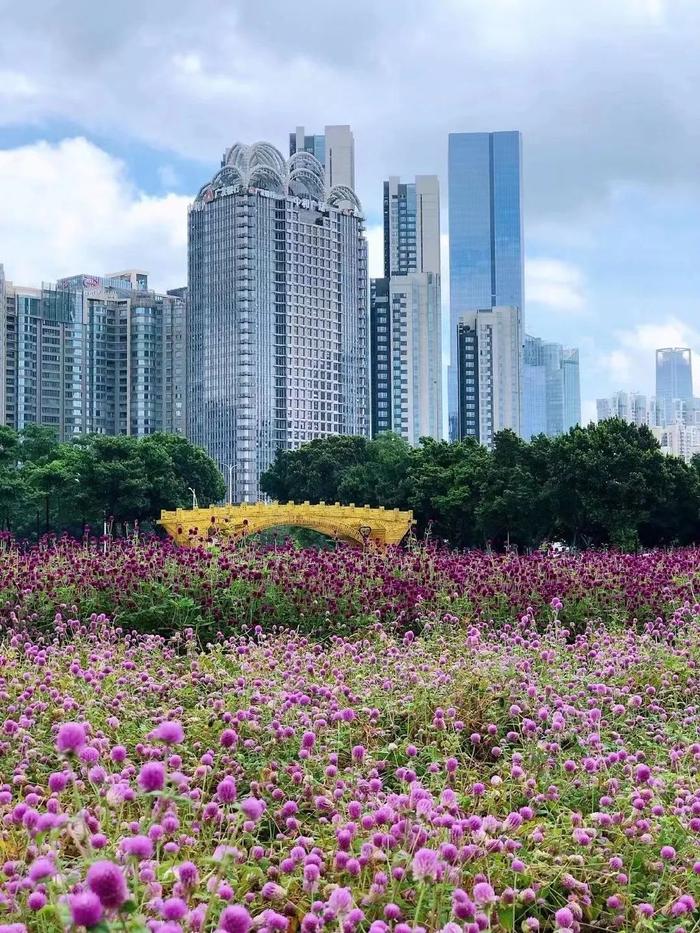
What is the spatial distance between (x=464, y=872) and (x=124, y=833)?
99cm

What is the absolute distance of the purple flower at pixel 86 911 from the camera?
169 centimetres

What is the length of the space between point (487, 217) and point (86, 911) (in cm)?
18546

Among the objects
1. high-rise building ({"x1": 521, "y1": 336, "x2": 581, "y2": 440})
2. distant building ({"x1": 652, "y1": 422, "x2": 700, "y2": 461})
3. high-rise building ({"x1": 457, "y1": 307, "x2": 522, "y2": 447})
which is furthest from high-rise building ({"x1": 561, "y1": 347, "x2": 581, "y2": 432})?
high-rise building ({"x1": 457, "y1": 307, "x2": 522, "y2": 447})

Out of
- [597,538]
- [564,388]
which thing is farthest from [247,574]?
[564,388]

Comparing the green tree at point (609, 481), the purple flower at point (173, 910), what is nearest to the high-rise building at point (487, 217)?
the green tree at point (609, 481)

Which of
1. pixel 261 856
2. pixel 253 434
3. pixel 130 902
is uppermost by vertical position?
pixel 253 434

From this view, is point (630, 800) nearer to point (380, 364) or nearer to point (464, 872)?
point (464, 872)

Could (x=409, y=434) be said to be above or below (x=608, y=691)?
above

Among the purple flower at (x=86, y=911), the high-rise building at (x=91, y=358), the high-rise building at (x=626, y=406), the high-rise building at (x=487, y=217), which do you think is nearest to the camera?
the purple flower at (x=86, y=911)

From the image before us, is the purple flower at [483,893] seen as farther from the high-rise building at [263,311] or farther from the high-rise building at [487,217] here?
the high-rise building at [487,217]

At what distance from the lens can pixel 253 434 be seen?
77.0 metres

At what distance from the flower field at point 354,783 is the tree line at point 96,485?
95.5 ft

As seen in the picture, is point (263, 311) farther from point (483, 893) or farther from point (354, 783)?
point (483, 893)

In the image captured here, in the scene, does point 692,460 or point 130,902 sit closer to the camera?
point 130,902
